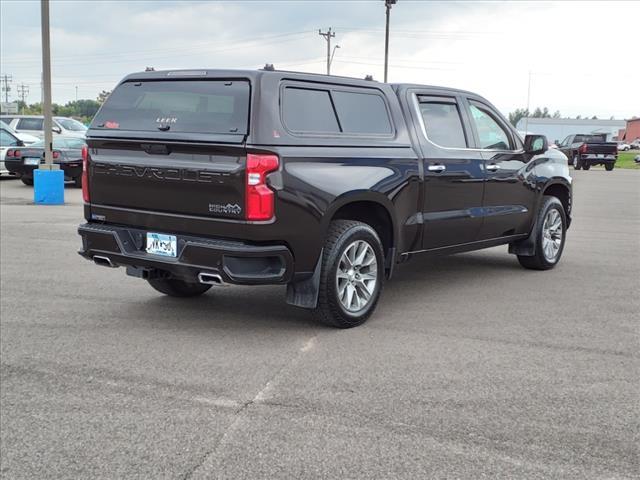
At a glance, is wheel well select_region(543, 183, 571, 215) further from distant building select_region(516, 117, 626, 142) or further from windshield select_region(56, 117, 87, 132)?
distant building select_region(516, 117, 626, 142)

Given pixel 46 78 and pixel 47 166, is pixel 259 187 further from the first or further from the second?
pixel 46 78

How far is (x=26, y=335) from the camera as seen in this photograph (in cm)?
541

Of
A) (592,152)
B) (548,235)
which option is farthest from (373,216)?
(592,152)

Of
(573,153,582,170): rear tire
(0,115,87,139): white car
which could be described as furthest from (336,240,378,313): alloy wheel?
(573,153,582,170): rear tire

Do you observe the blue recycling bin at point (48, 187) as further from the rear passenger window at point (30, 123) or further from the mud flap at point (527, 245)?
the rear passenger window at point (30, 123)

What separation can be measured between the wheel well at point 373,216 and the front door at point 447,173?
428mm

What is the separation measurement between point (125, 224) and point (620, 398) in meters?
3.68

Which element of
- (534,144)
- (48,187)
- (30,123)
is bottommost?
(48,187)

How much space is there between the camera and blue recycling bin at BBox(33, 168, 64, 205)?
15.0 meters

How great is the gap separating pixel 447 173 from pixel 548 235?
89.0 inches

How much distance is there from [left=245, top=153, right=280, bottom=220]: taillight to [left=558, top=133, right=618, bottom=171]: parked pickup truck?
1302 inches

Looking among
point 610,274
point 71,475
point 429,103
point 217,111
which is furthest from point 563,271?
point 71,475

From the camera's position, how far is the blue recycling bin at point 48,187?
15000mm

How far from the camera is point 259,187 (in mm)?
4879
